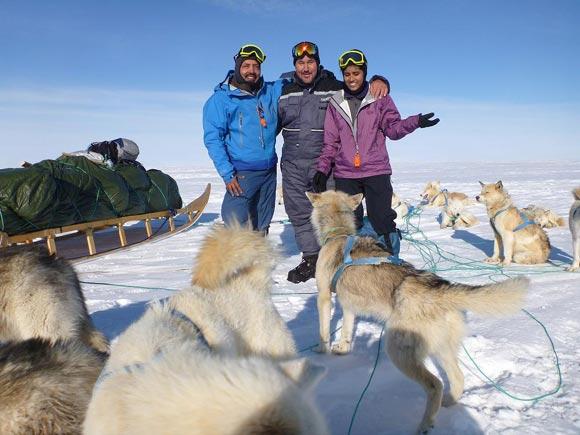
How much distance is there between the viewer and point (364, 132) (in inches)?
170

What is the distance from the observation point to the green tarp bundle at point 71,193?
20.6 ft

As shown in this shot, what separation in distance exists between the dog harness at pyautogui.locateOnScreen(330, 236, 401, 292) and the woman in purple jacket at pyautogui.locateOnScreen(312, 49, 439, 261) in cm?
104

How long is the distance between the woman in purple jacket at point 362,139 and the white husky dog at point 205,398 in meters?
3.22

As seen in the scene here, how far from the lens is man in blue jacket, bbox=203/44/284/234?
4484 millimetres

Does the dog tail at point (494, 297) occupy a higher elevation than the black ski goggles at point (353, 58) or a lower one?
lower

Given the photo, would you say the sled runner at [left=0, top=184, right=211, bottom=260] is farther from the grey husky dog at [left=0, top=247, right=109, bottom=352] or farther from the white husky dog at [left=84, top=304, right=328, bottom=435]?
the white husky dog at [left=84, top=304, right=328, bottom=435]

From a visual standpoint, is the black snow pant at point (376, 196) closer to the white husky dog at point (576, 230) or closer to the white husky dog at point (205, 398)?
the white husky dog at point (576, 230)

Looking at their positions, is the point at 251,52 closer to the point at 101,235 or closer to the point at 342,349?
the point at 342,349

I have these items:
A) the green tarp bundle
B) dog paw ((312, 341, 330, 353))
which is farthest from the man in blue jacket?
the green tarp bundle

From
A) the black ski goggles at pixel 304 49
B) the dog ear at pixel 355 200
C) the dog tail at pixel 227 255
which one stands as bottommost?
the dog tail at pixel 227 255

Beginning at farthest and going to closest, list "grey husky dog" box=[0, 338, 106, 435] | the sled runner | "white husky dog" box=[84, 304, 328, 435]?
the sled runner
"grey husky dog" box=[0, 338, 106, 435]
"white husky dog" box=[84, 304, 328, 435]

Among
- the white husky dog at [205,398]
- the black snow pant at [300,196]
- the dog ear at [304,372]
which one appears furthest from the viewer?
the black snow pant at [300,196]

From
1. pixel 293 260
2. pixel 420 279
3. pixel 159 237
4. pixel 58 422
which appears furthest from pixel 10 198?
pixel 420 279

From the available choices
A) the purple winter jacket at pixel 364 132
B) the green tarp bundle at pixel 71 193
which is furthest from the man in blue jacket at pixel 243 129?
the green tarp bundle at pixel 71 193
